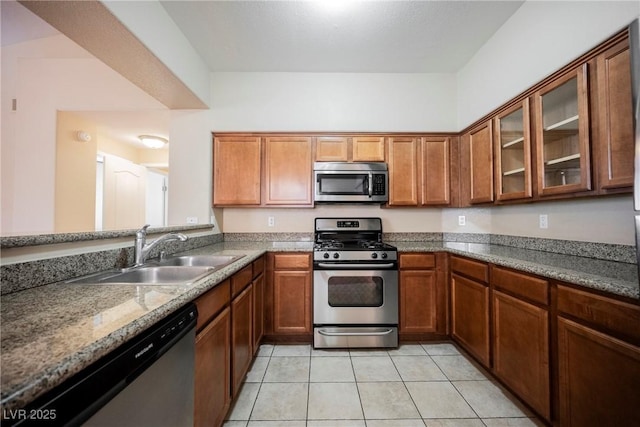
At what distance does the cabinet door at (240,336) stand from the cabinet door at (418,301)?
1.42 metres

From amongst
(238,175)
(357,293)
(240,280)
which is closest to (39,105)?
(238,175)

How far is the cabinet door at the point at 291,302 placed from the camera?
2.40 meters

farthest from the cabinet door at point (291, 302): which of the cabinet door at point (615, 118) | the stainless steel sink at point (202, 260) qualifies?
the cabinet door at point (615, 118)

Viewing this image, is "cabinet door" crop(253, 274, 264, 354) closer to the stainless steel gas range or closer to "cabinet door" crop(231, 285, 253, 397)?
"cabinet door" crop(231, 285, 253, 397)

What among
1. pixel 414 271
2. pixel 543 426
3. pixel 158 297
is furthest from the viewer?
pixel 414 271

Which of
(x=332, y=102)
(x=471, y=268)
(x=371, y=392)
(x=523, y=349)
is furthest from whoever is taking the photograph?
(x=332, y=102)

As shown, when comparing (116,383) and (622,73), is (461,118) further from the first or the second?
(116,383)

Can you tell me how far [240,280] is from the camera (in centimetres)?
168

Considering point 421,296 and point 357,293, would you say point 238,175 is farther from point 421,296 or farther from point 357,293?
point 421,296

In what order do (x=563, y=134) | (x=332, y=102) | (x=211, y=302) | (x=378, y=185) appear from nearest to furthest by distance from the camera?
1. (x=211, y=302)
2. (x=563, y=134)
3. (x=378, y=185)
4. (x=332, y=102)

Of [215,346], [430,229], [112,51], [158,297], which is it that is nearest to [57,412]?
[158,297]

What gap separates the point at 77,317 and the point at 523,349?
7.06 ft

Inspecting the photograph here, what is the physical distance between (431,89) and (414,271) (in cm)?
208

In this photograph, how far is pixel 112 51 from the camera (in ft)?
5.61
